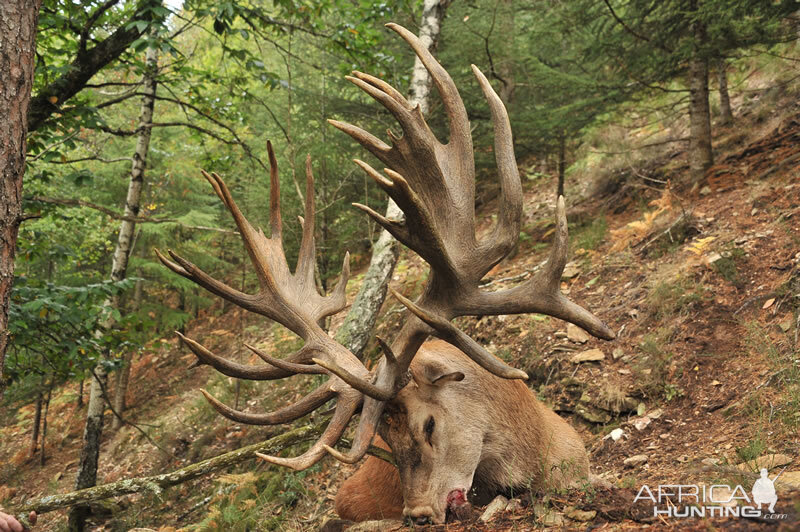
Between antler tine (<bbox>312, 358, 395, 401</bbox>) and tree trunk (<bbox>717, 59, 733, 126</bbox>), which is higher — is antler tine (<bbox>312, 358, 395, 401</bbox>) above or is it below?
below

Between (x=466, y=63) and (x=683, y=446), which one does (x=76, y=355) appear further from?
(x=466, y=63)

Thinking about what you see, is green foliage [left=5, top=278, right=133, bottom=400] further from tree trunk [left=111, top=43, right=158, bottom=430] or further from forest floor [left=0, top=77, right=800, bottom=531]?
tree trunk [left=111, top=43, right=158, bottom=430]

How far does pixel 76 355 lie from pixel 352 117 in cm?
620

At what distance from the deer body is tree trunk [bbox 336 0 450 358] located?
2.52 metres

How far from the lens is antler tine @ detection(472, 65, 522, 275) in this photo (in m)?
3.06

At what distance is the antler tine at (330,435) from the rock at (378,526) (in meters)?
0.56

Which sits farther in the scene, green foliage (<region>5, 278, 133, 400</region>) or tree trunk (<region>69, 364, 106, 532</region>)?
tree trunk (<region>69, 364, 106, 532</region>)

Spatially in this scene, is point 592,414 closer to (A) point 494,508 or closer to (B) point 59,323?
(A) point 494,508

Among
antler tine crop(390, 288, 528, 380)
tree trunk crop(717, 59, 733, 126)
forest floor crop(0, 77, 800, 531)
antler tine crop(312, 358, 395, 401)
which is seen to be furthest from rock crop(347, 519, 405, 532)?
tree trunk crop(717, 59, 733, 126)

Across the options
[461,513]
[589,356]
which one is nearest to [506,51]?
[589,356]

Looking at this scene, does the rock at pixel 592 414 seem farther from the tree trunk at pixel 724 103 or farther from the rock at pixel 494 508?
the tree trunk at pixel 724 103

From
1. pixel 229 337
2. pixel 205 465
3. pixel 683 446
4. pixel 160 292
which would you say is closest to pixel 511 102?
pixel 683 446

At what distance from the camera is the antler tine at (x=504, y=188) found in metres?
3.06

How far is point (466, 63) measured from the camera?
9203 mm
